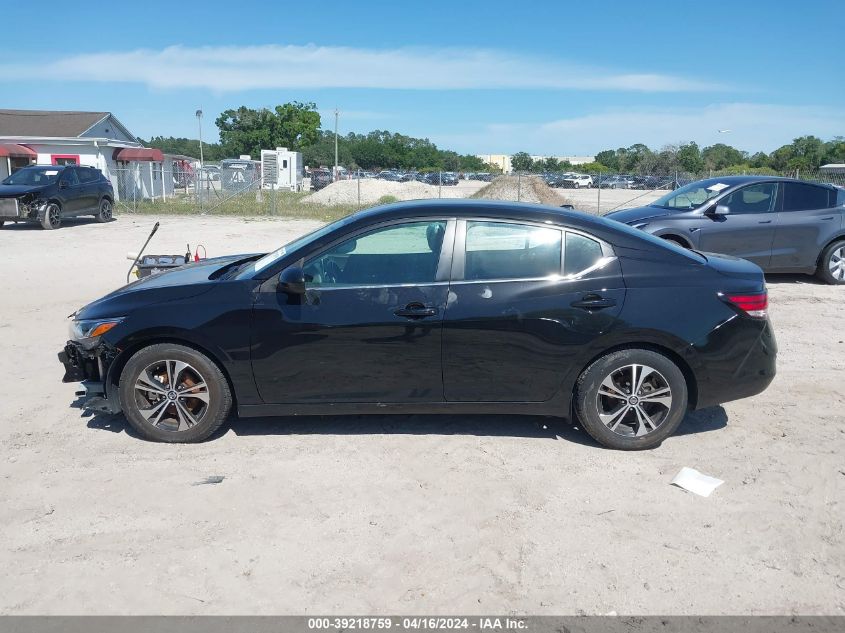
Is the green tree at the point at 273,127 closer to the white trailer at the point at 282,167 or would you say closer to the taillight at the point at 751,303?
the white trailer at the point at 282,167

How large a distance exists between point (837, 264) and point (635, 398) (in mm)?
8058

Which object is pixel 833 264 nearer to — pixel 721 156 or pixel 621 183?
pixel 621 183

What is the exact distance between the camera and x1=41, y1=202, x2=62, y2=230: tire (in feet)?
66.2

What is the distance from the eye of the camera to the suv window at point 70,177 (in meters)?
21.3

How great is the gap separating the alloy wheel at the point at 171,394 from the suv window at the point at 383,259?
40.9 inches

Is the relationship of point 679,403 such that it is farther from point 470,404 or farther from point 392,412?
point 392,412

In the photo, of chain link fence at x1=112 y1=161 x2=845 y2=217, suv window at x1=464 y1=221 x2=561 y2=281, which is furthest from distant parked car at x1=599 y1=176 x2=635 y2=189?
suv window at x1=464 y1=221 x2=561 y2=281

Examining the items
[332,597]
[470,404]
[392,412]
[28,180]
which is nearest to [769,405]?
[470,404]

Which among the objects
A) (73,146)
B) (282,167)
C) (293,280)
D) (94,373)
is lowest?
(94,373)

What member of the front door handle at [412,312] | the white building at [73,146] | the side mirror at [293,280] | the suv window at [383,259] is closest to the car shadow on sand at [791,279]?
the suv window at [383,259]

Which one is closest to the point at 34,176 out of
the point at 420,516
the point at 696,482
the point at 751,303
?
the point at 420,516

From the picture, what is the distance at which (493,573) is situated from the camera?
144 inches

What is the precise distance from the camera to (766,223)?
35.9ft

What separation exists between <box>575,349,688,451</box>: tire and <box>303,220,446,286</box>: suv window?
1.29 metres
